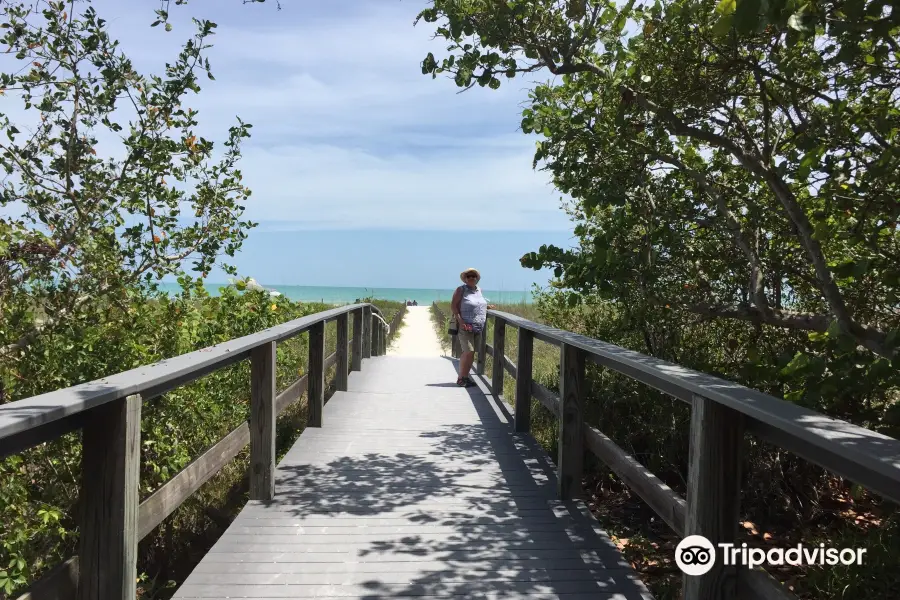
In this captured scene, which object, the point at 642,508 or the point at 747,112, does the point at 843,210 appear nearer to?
the point at 747,112

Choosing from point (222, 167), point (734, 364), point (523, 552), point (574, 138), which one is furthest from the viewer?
point (222, 167)

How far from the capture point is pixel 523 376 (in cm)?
578

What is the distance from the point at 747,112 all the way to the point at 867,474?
401cm

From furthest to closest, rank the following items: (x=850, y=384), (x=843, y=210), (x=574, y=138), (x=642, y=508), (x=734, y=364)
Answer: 1. (x=734, y=364)
2. (x=642, y=508)
3. (x=574, y=138)
4. (x=843, y=210)
5. (x=850, y=384)

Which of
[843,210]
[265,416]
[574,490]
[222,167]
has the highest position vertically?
[222,167]

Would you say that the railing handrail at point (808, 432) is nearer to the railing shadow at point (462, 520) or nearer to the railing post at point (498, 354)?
the railing shadow at point (462, 520)

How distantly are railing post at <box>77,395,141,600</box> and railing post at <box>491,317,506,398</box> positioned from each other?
5.44 m

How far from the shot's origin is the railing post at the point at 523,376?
5.61 meters

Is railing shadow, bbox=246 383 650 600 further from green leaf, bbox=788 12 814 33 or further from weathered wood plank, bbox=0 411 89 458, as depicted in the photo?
green leaf, bbox=788 12 814 33

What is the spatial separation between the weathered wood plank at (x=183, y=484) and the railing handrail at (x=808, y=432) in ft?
6.52

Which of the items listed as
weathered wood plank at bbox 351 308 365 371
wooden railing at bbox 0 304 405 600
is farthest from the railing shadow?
weathered wood plank at bbox 351 308 365 371

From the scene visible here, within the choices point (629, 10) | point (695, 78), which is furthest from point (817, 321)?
point (629, 10)

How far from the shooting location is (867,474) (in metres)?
1.58

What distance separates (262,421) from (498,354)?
157 inches
